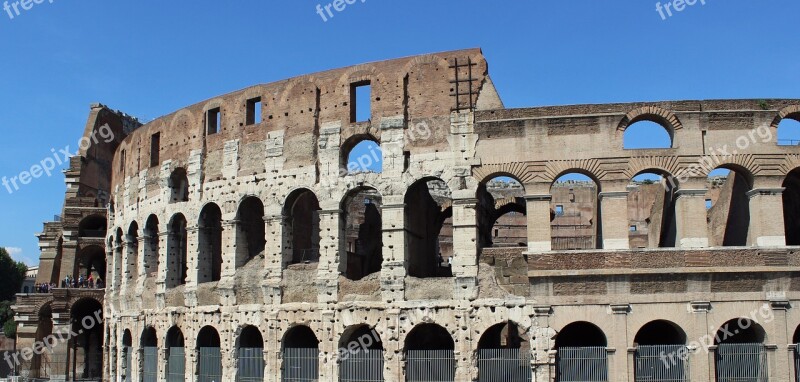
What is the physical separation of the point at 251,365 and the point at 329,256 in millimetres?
3835

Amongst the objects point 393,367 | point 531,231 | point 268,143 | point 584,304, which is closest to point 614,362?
point 584,304

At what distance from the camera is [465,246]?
19578mm

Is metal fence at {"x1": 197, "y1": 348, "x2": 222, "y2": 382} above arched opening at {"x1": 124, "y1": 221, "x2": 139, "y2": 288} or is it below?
below

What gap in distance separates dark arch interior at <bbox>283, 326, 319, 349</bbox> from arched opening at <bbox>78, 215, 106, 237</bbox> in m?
15.2

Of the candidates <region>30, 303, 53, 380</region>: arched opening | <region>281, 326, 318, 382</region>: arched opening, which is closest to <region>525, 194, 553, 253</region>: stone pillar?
<region>281, 326, 318, 382</region>: arched opening

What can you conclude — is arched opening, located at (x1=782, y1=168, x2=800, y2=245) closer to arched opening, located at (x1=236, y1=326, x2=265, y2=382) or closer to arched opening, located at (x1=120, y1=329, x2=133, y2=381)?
arched opening, located at (x1=236, y1=326, x2=265, y2=382)

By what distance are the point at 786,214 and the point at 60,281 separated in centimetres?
2632

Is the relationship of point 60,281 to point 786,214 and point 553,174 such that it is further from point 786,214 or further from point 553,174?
point 786,214

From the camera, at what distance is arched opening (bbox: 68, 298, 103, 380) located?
107 feet

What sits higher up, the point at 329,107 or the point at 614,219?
the point at 329,107

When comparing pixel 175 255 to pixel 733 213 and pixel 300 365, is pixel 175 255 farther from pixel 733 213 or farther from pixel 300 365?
pixel 733 213

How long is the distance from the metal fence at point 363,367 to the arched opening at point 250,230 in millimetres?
4329

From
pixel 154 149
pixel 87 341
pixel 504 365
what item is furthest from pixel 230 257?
pixel 87 341

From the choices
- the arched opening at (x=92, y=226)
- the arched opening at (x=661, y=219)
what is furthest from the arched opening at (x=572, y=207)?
the arched opening at (x=92, y=226)
